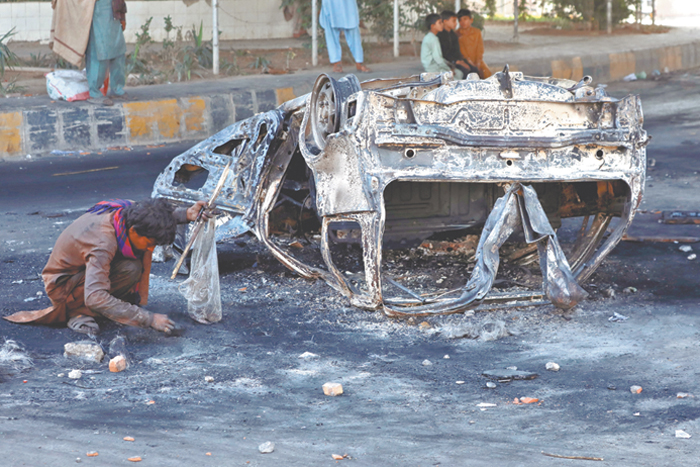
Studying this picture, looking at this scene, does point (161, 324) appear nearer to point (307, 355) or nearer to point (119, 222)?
point (119, 222)

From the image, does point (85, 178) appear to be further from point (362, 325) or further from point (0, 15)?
point (0, 15)

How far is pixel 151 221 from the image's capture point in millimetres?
4812

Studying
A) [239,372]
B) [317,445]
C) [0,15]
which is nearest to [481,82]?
[239,372]

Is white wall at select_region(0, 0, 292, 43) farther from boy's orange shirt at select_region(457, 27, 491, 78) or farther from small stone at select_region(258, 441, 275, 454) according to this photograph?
small stone at select_region(258, 441, 275, 454)

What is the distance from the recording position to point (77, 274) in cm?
507

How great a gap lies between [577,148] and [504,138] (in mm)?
471

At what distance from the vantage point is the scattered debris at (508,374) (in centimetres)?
442

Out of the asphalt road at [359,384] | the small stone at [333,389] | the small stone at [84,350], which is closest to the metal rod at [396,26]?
the asphalt road at [359,384]

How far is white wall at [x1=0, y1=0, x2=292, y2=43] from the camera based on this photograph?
17750mm

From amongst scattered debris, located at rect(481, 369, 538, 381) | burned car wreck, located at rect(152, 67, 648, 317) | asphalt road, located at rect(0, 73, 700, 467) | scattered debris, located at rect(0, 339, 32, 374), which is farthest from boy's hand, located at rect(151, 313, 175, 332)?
Result: scattered debris, located at rect(481, 369, 538, 381)

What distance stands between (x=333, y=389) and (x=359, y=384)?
186mm

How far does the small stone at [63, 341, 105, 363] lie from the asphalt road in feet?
0.21

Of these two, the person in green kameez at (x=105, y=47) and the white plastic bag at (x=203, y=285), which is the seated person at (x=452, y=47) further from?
the white plastic bag at (x=203, y=285)

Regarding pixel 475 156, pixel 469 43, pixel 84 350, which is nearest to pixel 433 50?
pixel 469 43
